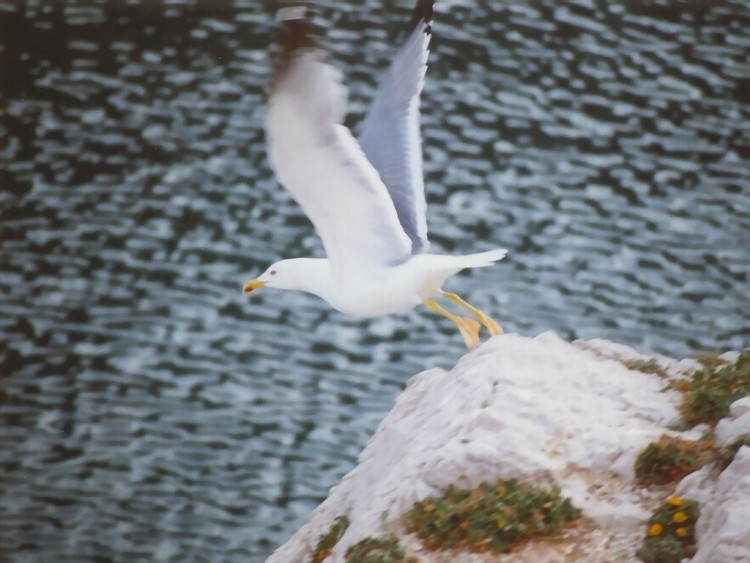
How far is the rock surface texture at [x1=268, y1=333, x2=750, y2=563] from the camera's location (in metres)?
8.38

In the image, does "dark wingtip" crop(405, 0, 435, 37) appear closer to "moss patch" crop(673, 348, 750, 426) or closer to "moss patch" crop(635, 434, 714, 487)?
"moss patch" crop(673, 348, 750, 426)

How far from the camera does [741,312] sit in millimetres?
22031

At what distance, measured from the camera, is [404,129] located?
34.6 feet

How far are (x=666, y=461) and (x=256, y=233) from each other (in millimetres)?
15608

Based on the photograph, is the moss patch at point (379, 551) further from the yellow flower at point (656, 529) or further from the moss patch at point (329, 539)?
the yellow flower at point (656, 529)

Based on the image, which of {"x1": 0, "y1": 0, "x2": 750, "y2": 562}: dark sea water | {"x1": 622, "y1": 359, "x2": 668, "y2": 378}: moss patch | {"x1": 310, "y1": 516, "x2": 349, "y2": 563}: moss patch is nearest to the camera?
{"x1": 310, "y1": 516, "x2": 349, "y2": 563}: moss patch

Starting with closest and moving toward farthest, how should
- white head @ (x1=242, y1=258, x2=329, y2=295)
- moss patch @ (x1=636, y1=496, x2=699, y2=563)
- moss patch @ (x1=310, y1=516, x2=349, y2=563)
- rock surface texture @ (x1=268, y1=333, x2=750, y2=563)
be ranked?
moss patch @ (x1=636, y1=496, x2=699, y2=563)
rock surface texture @ (x1=268, y1=333, x2=750, y2=563)
moss patch @ (x1=310, y1=516, x2=349, y2=563)
white head @ (x1=242, y1=258, x2=329, y2=295)

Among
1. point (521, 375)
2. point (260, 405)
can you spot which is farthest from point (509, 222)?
point (521, 375)

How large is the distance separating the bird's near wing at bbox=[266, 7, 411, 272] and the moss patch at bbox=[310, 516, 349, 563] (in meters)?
1.79

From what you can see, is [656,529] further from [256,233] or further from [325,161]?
[256,233]

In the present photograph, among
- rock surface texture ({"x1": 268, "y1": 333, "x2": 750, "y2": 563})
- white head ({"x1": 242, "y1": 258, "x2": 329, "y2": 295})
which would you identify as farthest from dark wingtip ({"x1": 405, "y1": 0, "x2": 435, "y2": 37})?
rock surface texture ({"x1": 268, "y1": 333, "x2": 750, "y2": 563})

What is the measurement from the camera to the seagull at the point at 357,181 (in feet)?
27.6

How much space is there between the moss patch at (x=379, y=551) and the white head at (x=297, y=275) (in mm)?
2043

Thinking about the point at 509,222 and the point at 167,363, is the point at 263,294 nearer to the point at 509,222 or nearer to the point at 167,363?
the point at 167,363
